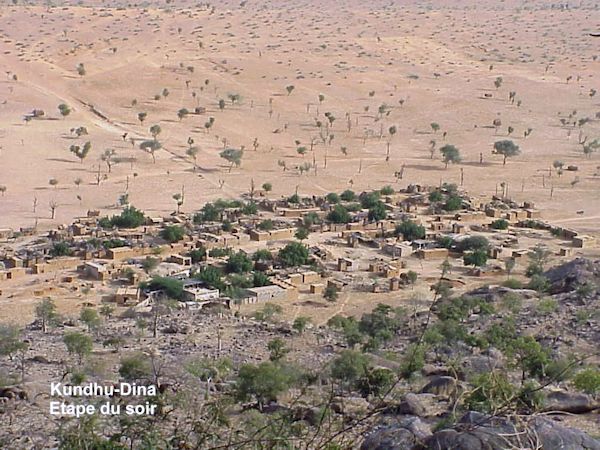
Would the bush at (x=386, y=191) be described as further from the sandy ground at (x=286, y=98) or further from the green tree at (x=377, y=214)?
the green tree at (x=377, y=214)

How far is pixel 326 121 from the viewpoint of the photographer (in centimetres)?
5053

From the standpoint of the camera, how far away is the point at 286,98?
55.2 m

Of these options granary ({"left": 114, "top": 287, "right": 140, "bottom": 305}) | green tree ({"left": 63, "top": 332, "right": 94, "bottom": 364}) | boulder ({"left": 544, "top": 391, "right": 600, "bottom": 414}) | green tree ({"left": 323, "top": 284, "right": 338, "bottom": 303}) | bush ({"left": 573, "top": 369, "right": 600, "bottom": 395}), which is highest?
bush ({"left": 573, "top": 369, "right": 600, "bottom": 395})

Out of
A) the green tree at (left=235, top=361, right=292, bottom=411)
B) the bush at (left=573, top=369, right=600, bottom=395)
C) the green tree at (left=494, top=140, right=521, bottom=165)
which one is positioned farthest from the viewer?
the green tree at (left=494, top=140, right=521, bottom=165)

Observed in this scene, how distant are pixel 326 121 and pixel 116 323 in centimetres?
3185

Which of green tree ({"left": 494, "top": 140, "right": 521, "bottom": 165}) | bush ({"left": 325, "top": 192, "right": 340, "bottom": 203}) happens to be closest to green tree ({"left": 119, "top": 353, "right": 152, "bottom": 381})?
bush ({"left": 325, "top": 192, "right": 340, "bottom": 203})

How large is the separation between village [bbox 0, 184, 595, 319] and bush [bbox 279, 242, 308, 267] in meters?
0.04

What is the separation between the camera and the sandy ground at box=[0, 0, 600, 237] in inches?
1489

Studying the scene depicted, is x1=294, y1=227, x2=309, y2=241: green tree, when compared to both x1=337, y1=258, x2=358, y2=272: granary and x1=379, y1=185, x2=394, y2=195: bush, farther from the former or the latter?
x1=379, y1=185, x2=394, y2=195: bush

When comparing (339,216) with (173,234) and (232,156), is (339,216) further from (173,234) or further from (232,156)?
(232,156)

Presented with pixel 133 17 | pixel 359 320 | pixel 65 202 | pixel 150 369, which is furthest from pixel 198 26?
pixel 150 369

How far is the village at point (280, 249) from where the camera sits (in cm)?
2348

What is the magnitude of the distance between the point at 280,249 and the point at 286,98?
29.3 meters

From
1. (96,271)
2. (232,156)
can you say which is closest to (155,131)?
(232,156)
